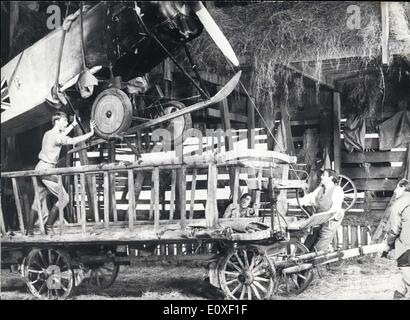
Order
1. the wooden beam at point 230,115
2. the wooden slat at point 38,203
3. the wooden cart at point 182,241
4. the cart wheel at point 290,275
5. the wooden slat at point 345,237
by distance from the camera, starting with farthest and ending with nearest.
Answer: the wooden beam at point 230,115 → the wooden slat at point 345,237 → the wooden slat at point 38,203 → the cart wheel at point 290,275 → the wooden cart at point 182,241

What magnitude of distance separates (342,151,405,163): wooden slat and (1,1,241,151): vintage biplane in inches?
155

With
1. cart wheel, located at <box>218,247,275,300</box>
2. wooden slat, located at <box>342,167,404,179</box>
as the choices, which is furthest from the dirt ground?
wooden slat, located at <box>342,167,404,179</box>

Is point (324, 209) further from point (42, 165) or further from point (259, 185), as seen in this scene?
point (42, 165)

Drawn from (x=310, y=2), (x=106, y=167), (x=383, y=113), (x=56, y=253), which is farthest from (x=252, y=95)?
(x=56, y=253)

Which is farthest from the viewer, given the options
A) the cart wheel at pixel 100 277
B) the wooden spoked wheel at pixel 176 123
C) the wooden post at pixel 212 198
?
the wooden spoked wheel at pixel 176 123

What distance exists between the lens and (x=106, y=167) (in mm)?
6887

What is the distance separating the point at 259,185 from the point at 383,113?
422cm

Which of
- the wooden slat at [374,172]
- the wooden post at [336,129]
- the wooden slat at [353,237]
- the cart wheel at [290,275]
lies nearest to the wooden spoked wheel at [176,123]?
the cart wheel at [290,275]

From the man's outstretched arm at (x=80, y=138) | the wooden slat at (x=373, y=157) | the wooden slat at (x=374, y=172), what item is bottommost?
the wooden slat at (x=374, y=172)

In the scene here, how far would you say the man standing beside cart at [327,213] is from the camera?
7949 mm

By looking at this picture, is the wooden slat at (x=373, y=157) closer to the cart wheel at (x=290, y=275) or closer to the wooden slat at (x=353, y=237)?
the wooden slat at (x=353, y=237)

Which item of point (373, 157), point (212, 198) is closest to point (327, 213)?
point (212, 198)

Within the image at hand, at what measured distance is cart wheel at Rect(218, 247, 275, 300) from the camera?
6.46 m

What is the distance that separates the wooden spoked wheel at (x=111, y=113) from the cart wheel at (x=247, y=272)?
7.31 ft
